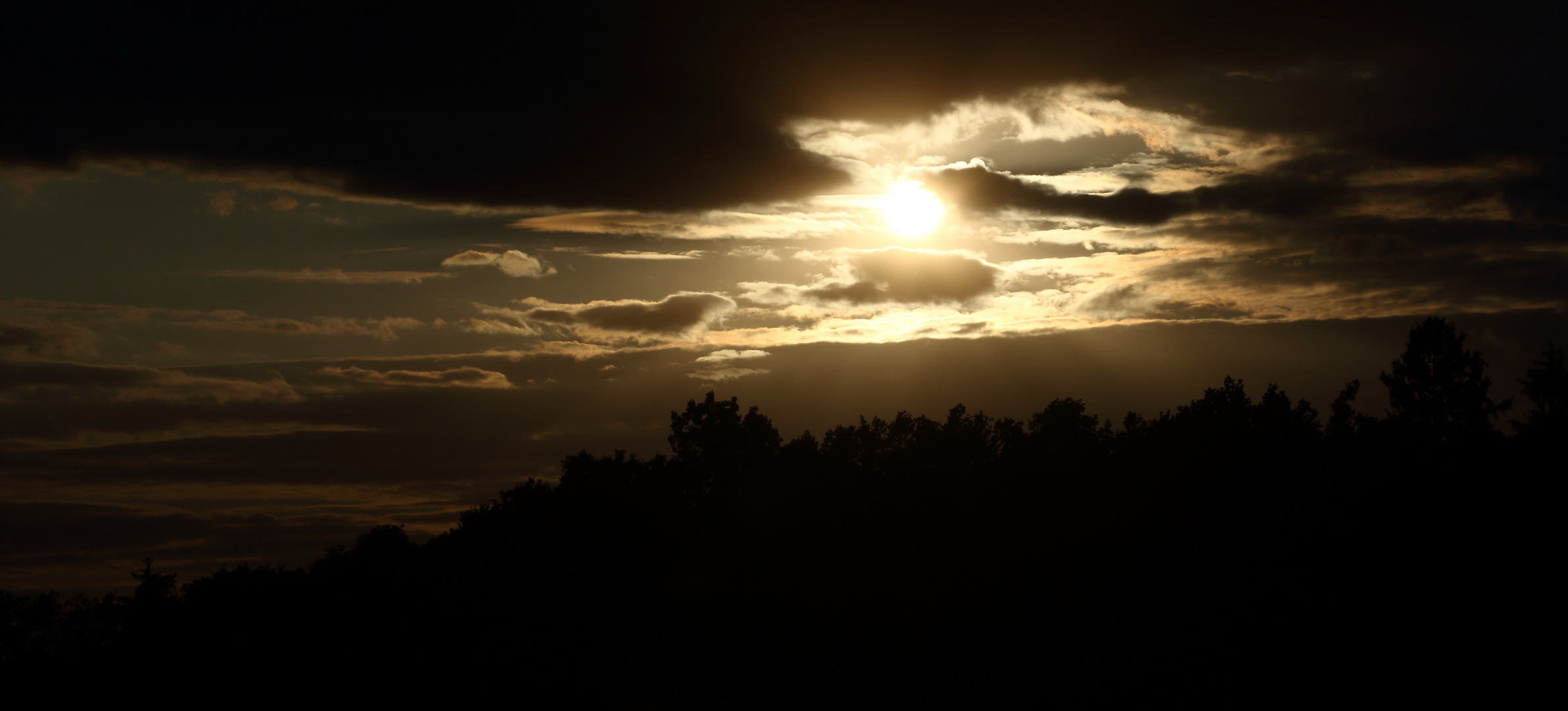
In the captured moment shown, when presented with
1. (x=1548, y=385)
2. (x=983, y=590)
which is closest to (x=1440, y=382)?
(x=1548, y=385)

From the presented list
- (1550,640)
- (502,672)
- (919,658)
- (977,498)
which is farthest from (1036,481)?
(502,672)

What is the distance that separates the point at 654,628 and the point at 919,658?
50.6 ft

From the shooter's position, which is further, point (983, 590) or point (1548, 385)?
point (1548, 385)

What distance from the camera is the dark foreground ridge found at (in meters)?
43.6

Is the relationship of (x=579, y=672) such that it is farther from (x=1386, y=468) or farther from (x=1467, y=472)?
(x=1467, y=472)

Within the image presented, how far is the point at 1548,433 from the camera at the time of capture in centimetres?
6150

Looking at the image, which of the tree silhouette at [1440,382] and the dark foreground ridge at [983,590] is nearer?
the dark foreground ridge at [983,590]

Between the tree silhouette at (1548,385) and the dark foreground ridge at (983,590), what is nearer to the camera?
the dark foreground ridge at (983,590)

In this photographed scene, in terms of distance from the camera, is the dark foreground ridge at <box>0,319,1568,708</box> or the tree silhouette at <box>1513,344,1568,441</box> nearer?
the dark foreground ridge at <box>0,319,1568,708</box>

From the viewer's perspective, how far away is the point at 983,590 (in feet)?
177

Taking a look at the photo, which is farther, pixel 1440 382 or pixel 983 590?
pixel 1440 382

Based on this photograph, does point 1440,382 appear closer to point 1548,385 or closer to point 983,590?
point 1548,385

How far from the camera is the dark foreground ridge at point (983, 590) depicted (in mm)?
43594

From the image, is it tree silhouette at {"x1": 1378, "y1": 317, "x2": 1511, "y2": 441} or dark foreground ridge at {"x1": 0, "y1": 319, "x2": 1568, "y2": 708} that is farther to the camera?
tree silhouette at {"x1": 1378, "y1": 317, "x2": 1511, "y2": 441}
